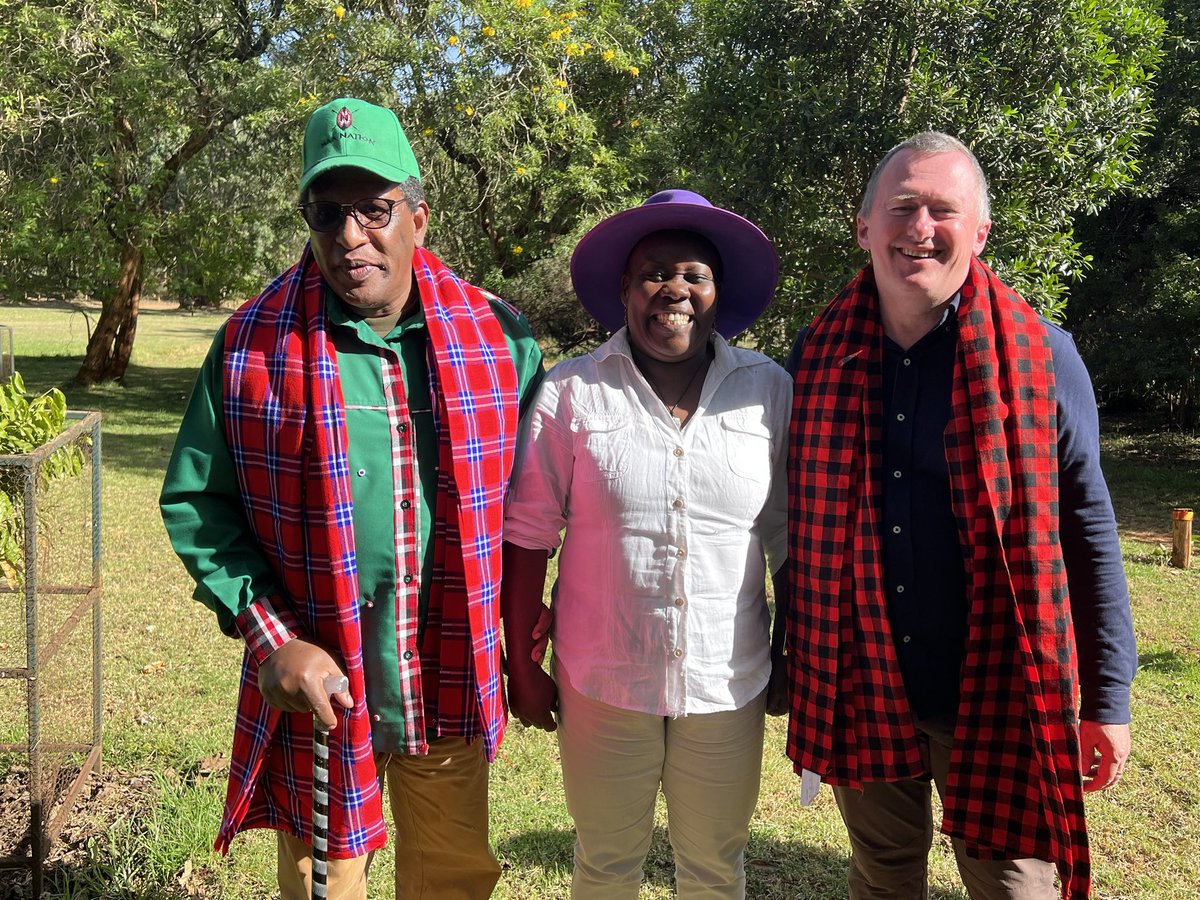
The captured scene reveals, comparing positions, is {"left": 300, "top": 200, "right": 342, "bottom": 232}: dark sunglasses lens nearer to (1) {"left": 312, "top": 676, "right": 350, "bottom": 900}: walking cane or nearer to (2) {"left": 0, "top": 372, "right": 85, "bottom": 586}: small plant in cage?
(1) {"left": 312, "top": 676, "right": 350, "bottom": 900}: walking cane

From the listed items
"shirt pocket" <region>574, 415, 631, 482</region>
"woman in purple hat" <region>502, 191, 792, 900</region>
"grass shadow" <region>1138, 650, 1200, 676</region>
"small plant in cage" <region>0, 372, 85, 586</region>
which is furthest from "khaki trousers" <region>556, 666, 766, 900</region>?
"grass shadow" <region>1138, 650, 1200, 676</region>

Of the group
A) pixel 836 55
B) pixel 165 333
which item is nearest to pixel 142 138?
pixel 836 55

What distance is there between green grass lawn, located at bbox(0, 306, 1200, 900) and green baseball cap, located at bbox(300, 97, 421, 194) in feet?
7.60

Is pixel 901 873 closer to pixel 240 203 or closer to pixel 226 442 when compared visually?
pixel 226 442

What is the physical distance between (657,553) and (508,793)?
81.3 inches

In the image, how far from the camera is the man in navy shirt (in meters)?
2.24

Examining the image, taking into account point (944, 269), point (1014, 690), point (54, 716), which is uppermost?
point (944, 269)

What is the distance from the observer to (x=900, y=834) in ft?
8.39

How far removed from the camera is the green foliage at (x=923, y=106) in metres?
6.40

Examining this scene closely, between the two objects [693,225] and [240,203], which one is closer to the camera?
[693,225]

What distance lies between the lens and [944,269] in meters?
2.32

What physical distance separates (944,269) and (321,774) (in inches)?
70.0

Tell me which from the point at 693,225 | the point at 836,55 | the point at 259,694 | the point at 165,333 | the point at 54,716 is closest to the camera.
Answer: the point at 259,694

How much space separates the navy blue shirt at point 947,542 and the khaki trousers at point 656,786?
44 cm
